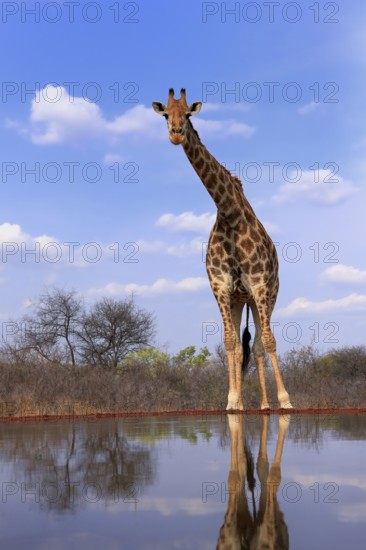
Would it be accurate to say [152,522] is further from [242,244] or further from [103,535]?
[242,244]

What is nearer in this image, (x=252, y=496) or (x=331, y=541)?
(x=331, y=541)

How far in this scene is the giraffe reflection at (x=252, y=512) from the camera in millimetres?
3473

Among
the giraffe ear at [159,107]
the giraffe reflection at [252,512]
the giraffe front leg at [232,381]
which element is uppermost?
the giraffe ear at [159,107]

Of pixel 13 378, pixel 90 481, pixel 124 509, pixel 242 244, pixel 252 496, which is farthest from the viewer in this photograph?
pixel 13 378

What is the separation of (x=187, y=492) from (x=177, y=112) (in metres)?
6.76

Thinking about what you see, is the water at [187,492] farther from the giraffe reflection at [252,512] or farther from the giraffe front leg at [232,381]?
the giraffe front leg at [232,381]

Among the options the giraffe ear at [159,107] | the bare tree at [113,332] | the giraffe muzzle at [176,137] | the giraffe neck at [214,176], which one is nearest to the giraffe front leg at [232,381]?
the giraffe neck at [214,176]

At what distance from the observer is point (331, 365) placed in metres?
35.4

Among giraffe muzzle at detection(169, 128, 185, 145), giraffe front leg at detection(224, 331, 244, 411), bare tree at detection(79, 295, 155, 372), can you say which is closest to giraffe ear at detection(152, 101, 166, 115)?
giraffe muzzle at detection(169, 128, 185, 145)

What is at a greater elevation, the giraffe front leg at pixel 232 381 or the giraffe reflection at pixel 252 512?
the giraffe front leg at pixel 232 381

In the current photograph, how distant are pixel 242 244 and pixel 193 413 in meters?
4.48

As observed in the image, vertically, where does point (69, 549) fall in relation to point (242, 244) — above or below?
below

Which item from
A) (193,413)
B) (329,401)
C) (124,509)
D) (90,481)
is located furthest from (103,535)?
(329,401)

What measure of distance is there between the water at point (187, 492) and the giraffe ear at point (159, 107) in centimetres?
521
